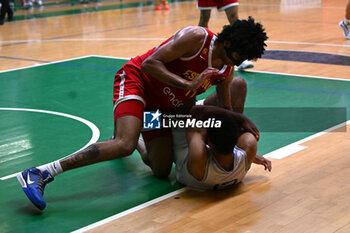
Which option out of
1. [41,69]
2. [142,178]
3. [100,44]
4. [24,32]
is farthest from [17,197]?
[24,32]

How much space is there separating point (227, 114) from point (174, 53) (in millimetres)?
554

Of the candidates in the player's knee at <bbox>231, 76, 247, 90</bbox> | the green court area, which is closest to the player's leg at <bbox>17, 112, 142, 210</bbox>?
the green court area

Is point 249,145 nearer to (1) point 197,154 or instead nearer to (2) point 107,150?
(1) point 197,154

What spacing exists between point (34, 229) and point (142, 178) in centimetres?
94

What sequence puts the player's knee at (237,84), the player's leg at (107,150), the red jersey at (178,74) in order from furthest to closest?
the player's knee at (237,84) < the red jersey at (178,74) < the player's leg at (107,150)

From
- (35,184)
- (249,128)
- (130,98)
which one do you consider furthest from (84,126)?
(249,128)

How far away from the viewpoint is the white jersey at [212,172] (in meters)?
3.40

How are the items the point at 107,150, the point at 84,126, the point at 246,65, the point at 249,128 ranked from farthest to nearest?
1. the point at 246,65
2. the point at 84,126
3. the point at 249,128
4. the point at 107,150

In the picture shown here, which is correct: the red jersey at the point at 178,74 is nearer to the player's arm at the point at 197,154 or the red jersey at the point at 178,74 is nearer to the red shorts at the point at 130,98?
the red shorts at the point at 130,98

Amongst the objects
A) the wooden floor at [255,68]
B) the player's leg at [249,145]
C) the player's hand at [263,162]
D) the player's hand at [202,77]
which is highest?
the player's hand at [202,77]

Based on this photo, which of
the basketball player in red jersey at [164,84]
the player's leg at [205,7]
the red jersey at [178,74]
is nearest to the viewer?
the basketball player in red jersey at [164,84]

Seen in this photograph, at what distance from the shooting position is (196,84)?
3404mm


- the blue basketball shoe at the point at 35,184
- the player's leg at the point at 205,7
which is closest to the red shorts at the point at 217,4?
the player's leg at the point at 205,7

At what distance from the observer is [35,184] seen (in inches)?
131
